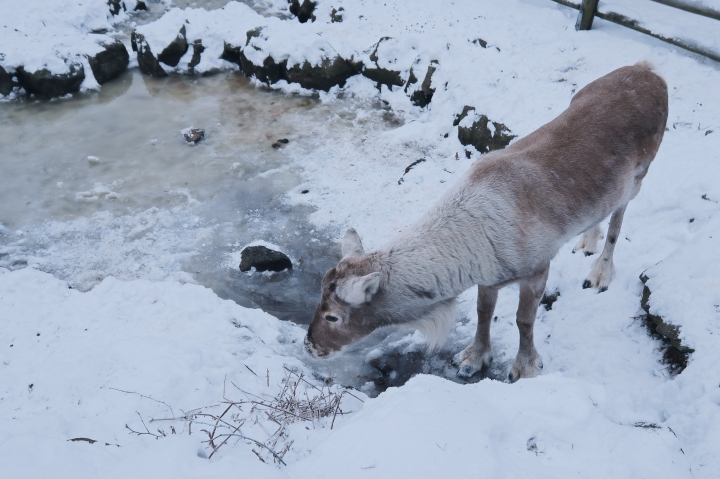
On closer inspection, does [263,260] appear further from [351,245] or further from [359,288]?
[359,288]

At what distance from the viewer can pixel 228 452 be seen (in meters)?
2.88

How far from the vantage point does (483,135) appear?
6.93 meters

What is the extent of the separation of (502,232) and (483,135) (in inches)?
140

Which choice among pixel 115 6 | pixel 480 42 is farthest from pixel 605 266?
pixel 115 6

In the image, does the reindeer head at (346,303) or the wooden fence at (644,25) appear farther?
the wooden fence at (644,25)

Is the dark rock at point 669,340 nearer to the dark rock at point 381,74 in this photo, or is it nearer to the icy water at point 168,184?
the icy water at point 168,184

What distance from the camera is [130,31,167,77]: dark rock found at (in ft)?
32.4

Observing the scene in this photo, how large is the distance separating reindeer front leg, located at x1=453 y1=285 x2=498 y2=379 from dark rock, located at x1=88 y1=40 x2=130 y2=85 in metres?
8.42

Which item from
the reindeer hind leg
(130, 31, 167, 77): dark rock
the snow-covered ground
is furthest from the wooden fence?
(130, 31, 167, 77): dark rock

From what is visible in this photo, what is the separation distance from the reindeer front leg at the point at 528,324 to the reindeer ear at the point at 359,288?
1.18 meters

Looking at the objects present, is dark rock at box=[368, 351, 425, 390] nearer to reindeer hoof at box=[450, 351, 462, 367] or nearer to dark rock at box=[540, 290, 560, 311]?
reindeer hoof at box=[450, 351, 462, 367]

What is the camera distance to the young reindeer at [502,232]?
3699 mm

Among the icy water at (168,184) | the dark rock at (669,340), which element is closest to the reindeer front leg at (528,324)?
the dark rock at (669,340)

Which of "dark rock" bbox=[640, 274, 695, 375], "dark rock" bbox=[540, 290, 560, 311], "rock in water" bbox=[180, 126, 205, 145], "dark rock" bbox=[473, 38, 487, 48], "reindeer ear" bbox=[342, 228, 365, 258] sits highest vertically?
"dark rock" bbox=[473, 38, 487, 48]
